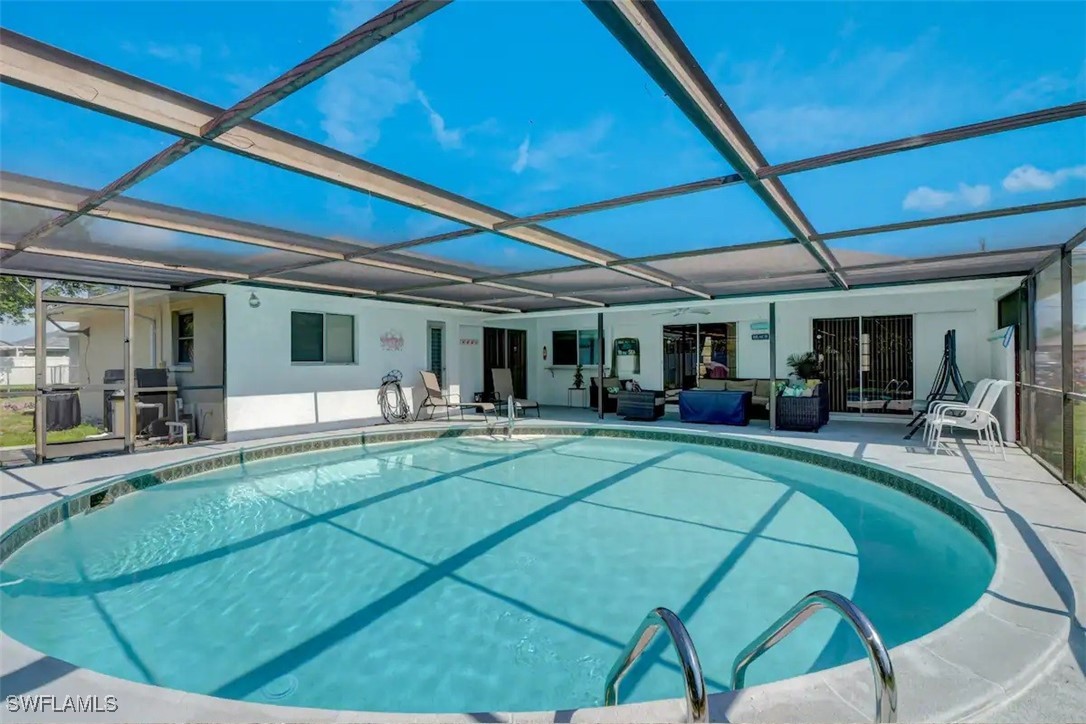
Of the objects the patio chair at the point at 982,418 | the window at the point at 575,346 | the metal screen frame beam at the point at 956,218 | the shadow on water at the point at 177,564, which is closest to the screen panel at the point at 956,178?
the metal screen frame beam at the point at 956,218

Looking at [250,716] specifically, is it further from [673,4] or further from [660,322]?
[660,322]

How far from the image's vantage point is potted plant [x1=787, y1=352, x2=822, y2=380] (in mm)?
10812

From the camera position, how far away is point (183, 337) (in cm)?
944

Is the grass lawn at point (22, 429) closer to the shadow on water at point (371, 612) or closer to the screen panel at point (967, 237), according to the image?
the shadow on water at point (371, 612)

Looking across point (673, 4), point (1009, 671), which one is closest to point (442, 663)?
point (1009, 671)

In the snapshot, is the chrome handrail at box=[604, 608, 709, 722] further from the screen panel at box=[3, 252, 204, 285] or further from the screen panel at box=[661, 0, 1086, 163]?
the screen panel at box=[3, 252, 204, 285]

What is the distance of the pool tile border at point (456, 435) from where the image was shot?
450 cm

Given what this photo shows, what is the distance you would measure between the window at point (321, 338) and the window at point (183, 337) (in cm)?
172

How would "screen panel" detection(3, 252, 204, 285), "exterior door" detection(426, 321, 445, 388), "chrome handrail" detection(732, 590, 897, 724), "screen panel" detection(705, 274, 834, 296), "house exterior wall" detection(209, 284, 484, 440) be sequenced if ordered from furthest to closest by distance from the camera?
"exterior door" detection(426, 321, 445, 388) → "house exterior wall" detection(209, 284, 484, 440) → "screen panel" detection(705, 274, 834, 296) → "screen panel" detection(3, 252, 204, 285) → "chrome handrail" detection(732, 590, 897, 724)

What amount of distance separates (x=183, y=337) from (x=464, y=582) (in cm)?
833

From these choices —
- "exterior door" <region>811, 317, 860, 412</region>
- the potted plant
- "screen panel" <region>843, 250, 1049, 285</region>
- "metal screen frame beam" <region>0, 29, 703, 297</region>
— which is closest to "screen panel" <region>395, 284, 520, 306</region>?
"metal screen frame beam" <region>0, 29, 703, 297</region>

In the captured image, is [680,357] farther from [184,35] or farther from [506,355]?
[184,35]

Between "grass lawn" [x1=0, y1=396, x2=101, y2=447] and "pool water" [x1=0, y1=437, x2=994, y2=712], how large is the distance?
14.2ft

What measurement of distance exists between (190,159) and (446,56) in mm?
1879
